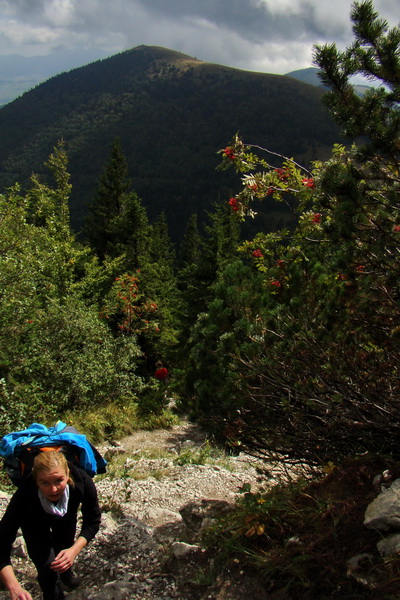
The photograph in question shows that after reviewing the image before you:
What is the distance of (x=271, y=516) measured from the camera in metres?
3.41

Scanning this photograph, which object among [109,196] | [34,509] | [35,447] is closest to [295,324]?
[35,447]

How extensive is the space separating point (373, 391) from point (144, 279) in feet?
54.1

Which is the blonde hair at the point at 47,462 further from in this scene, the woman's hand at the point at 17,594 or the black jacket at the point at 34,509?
the woman's hand at the point at 17,594

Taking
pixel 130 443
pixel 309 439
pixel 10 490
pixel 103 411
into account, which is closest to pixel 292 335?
pixel 309 439

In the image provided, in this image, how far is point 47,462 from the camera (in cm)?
268

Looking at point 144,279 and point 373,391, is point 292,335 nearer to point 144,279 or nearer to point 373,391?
point 373,391

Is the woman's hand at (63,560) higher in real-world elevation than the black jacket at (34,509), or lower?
lower

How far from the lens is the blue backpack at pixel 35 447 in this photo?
2.83 metres

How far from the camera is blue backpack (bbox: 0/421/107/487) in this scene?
283 cm

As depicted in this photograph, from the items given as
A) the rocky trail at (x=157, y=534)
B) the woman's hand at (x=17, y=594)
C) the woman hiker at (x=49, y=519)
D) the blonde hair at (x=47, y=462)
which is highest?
the blonde hair at (x=47, y=462)

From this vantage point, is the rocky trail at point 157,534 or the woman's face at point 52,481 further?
the rocky trail at point 157,534

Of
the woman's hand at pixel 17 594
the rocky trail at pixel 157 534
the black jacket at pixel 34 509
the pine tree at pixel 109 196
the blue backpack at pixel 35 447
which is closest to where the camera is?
the woman's hand at pixel 17 594

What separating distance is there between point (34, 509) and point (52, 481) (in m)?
0.33

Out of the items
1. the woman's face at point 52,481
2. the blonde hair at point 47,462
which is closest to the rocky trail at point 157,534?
the woman's face at point 52,481
